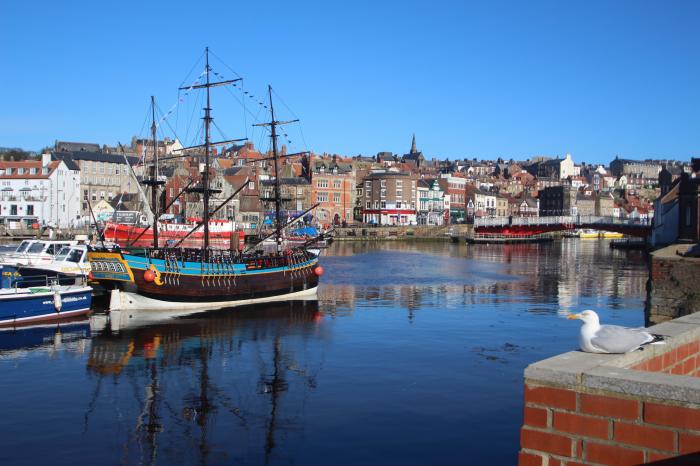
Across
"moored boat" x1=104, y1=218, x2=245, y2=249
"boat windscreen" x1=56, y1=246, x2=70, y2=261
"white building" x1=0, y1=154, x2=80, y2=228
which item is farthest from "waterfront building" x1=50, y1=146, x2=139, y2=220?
"boat windscreen" x1=56, y1=246, x2=70, y2=261

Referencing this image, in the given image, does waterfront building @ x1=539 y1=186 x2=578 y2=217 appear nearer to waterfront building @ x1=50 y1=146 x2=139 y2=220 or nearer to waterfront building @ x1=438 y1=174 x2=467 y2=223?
waterfront building @ x1=438 y1=174 x2=467 y2=223

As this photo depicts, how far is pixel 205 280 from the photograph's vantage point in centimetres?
3909

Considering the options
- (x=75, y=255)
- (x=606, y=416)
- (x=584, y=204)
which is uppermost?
(x=584, y=204)

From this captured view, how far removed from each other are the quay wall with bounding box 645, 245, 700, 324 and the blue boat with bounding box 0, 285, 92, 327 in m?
25.4

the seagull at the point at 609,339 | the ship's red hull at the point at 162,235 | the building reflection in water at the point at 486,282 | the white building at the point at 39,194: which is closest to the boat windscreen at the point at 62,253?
the building reflection in water at the point at 486,282

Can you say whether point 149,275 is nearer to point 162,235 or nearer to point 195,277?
point 195,277

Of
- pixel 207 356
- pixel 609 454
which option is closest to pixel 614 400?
pixel 609 454

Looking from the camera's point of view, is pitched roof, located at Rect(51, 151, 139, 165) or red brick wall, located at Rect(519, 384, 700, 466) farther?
pitched roof, located at Rect(51, 151, 139, 165)

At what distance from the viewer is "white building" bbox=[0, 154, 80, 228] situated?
345ft

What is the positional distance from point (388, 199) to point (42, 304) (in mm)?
109342

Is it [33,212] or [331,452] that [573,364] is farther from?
[33,212]

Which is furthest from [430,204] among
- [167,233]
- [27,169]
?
[27,169]

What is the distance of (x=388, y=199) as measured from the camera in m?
139

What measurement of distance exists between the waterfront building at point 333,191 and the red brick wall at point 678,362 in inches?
4716
